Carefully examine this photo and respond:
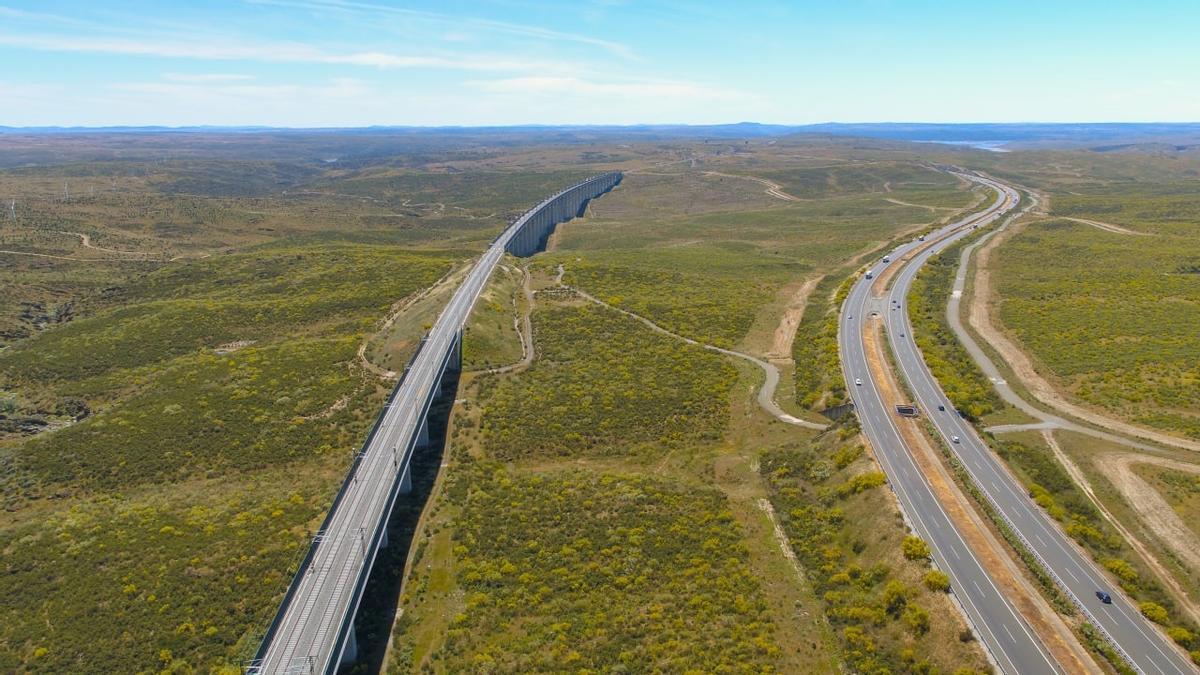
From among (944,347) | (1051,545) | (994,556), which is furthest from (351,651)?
(944,347)

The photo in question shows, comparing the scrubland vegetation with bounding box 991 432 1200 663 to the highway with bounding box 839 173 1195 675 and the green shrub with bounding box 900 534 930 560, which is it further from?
the green shrub with bounding box 900 534 930 560

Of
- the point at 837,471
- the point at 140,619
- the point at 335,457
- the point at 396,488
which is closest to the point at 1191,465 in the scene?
the point at 837,471

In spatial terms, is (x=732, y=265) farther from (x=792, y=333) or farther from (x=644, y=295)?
(x=792, y=333)

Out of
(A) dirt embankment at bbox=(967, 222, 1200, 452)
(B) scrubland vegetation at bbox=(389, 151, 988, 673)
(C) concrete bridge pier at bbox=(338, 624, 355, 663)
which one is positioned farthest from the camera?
(A) dirt embankment at bbox=(967, 222, 1200, 452)

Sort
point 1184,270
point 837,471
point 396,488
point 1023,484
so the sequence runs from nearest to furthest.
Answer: point 396,488 < point 1023,484 < point 837,471 < point 1184,270

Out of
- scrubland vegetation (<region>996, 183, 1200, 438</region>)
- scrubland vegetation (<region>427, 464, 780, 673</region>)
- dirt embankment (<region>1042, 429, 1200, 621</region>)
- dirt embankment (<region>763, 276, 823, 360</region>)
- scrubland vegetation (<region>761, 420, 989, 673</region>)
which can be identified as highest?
scrubland vegetation (<region>996, 183, 1200, 438</region>)

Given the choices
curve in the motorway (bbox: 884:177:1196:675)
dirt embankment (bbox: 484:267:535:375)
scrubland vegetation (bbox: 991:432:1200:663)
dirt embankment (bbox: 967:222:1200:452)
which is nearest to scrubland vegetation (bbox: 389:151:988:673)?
A: dirt embankment (bbox: 484:267:535:375)

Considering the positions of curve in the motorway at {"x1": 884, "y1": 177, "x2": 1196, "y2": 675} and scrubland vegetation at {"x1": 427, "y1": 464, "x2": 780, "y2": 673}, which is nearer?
curve in the motorway at {"x1": 884, "y1": 177, "x2": 1196, "y2": 675}

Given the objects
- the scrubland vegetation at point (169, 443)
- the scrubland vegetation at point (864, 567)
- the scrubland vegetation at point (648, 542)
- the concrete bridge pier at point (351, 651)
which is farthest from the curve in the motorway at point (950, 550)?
the scrubland vegetation at point (169, 443)

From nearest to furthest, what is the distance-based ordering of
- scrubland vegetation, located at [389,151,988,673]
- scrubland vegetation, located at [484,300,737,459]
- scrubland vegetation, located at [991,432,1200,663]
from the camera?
scrubland vegetation, located at [991,432,1200,663]
scrubland vegetation, located at [389,151,988,673]
scrubland vegetation, located at [484,300,737,459]
